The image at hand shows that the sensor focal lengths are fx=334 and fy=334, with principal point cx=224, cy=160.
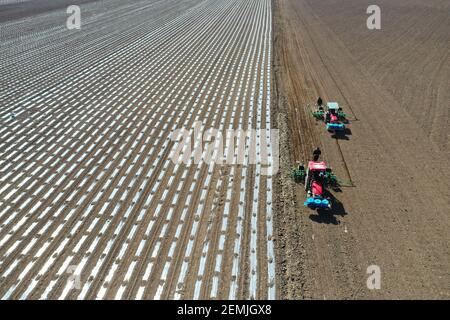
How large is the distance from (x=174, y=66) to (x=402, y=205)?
16342 millimetres

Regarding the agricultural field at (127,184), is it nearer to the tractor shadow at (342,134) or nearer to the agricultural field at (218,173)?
the agricultural field at (218,173)

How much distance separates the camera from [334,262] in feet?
26.9

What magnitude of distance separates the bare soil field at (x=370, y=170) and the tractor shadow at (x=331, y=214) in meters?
0.04

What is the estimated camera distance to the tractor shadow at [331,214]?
31.0 ft

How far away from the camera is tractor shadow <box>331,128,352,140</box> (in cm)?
1348

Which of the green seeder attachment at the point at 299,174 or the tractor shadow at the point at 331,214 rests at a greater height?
the green seeder attachment at the point at 299,174

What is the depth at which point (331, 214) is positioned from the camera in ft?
31.7
